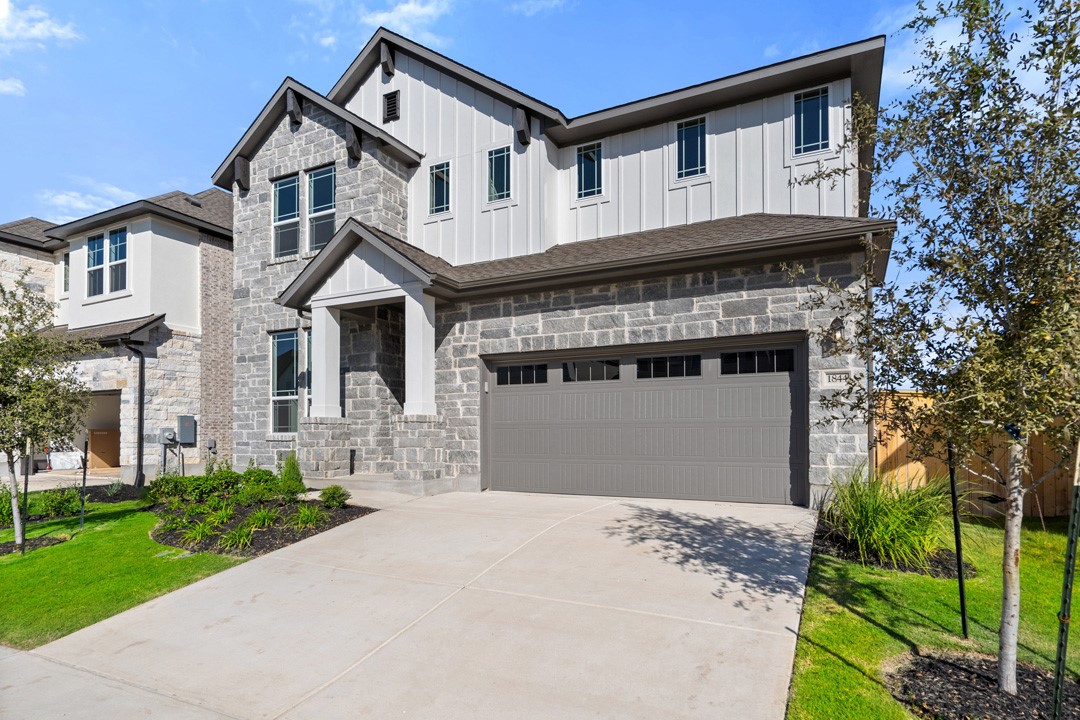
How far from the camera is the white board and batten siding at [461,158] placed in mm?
11930

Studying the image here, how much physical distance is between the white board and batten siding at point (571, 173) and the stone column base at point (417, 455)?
363cm

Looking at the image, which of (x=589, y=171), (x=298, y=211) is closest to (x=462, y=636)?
(x=589, y=171)

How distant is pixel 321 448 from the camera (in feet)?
38.7

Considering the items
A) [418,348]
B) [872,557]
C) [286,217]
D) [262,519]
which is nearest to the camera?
[872,557]

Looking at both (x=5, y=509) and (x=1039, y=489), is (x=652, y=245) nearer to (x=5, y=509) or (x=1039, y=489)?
(x=1039, y=489)

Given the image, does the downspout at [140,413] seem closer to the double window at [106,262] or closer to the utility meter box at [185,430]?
the utility meter box at [185,430]

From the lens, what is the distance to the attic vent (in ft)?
44.5

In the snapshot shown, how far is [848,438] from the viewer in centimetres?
846

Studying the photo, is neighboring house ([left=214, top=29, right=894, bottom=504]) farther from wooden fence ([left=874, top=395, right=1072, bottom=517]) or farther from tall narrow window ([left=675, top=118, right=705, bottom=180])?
wooden fence ([left=874, top=395, right=1072, bottom=517])

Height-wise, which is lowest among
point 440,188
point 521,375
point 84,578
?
point 84,578

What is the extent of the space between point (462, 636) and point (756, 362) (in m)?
6.30

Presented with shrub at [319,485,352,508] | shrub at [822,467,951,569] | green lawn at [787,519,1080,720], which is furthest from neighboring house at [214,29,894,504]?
green lawn at [787,519,1080,720]

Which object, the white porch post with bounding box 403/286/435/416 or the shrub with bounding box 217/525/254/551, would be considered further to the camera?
the white porch post with bounding box 403/286/435/416

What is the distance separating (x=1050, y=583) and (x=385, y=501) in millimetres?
8570
